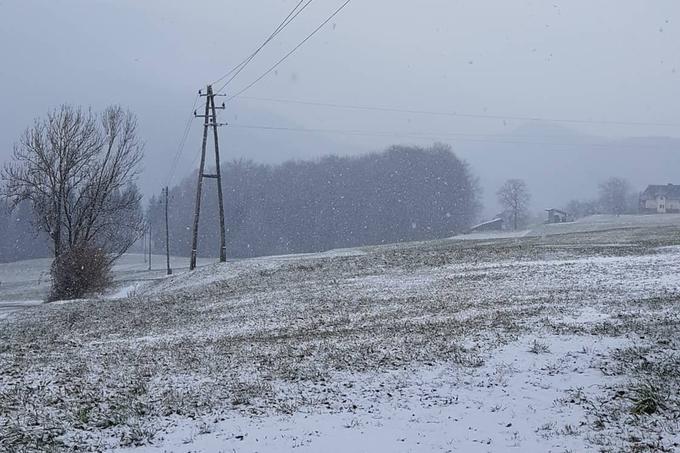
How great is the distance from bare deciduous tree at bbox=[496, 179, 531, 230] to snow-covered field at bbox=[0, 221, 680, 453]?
11613 centimetres

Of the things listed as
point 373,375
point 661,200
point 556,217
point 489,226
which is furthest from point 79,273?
point 661,200

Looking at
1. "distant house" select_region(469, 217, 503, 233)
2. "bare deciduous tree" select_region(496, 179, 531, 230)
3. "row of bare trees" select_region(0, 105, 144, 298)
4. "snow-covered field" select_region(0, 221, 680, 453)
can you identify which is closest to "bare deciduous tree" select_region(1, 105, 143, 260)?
"row of bare trees" select_region(0, 105, 144, 298)

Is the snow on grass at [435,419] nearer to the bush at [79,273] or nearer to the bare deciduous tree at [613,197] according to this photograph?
the bush at [79,273]

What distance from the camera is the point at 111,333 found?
54.3 ft

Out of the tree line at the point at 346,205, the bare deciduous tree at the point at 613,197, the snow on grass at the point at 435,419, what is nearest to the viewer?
the snow on grass at the point at 435,419

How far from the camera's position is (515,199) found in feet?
431

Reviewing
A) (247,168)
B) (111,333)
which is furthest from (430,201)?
(111,333)

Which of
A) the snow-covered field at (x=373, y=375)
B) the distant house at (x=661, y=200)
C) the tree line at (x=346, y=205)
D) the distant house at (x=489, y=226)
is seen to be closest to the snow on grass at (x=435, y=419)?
the snow-covered field at (x=373, y=375)

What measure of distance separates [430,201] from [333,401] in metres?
108

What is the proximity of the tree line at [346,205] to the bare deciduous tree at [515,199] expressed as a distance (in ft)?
26.9

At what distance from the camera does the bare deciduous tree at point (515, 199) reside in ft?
431

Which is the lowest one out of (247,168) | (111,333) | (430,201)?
(111,333)

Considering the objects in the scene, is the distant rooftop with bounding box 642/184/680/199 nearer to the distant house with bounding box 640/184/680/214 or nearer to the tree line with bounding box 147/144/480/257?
the distant house with bounding box 640/184/680/214

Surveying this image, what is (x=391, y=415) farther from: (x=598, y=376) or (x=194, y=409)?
(x=598, y=376)
